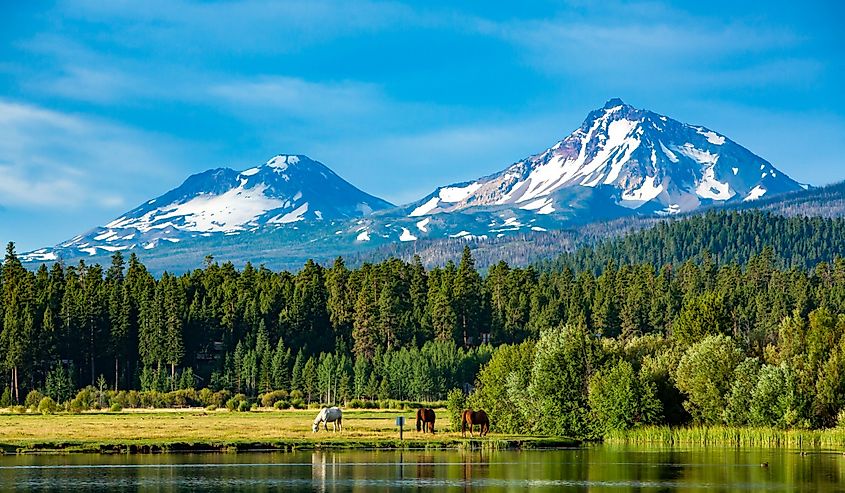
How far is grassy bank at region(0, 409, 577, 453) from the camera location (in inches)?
3506

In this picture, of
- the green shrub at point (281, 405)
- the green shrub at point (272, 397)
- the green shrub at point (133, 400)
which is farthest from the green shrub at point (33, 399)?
the green shrub at point (281, 405)

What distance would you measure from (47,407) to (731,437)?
8481 centimetres

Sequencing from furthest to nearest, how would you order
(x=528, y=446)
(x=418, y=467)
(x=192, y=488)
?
(x=528, y=446) < (x=418, y=467) < (x=192, y=488)

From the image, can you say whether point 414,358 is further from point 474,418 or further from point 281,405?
point 474,418

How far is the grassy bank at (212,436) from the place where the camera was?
8906cm

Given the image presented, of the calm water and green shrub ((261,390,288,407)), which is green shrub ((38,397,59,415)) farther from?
the calm water

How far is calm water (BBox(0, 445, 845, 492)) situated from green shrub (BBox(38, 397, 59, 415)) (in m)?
61.2

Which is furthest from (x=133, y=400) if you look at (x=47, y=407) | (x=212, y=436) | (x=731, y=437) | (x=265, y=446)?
(x=731, y=437)

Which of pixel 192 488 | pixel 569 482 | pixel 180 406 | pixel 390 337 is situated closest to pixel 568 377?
pixel 569 482

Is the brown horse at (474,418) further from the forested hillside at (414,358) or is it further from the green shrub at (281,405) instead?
the green shrub at (281,405)

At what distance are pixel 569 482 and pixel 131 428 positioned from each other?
173 feet

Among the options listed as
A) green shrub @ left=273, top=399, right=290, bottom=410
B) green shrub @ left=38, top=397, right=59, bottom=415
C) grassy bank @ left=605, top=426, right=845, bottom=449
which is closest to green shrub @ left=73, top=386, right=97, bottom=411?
green shrub @ left=38, top=397, right=59, bottom=415

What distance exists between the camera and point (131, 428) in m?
107

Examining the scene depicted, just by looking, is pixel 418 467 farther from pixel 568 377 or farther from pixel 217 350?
pixel 217 350
